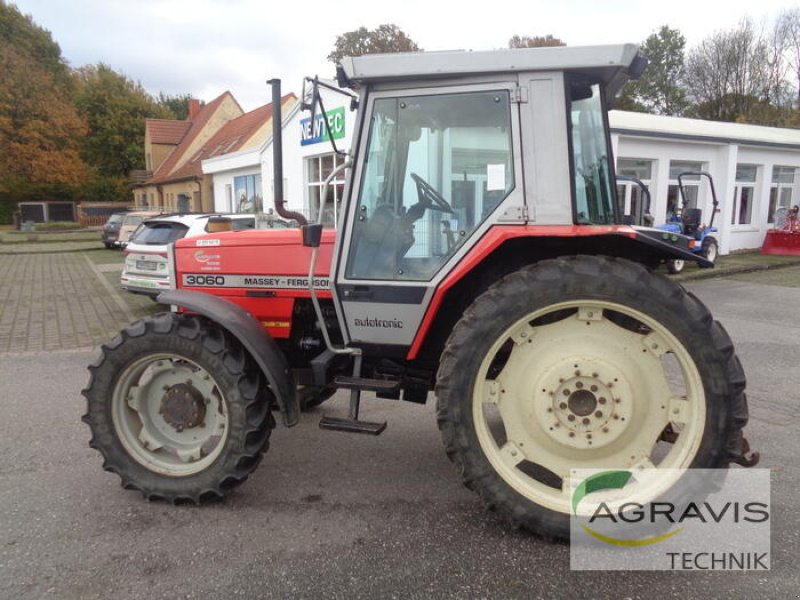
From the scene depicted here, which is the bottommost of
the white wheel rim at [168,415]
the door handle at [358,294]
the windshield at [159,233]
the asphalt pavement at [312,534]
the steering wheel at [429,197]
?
the asphalt pavement at [312,534]

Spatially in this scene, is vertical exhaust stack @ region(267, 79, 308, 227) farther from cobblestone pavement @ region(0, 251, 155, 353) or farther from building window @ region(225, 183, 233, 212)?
building window @ region(225, 183, 233, 212)

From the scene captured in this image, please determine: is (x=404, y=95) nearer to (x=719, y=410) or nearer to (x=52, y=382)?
(x=719, y=410)

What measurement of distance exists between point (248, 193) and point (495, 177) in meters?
19.3

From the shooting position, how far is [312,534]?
120 inches

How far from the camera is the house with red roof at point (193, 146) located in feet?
86.1

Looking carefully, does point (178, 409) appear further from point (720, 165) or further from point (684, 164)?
point (720, 165)

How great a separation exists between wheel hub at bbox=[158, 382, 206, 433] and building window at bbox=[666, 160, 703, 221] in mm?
15639

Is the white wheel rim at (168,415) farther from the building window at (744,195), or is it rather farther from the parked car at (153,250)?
the building window at (744,195)

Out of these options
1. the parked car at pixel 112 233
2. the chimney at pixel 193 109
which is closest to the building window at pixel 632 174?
the parked car at pixel 112 233

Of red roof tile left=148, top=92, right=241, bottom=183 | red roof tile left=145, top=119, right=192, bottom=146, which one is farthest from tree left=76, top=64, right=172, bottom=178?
red roof tile left=148, top=92, right=241, bottom=183

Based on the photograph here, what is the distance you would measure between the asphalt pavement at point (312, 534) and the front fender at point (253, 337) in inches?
25.2

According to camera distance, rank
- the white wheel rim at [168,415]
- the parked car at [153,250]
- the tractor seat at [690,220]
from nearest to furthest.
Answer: the white wheel rim at [168,415]
the parked car at [153,250]
the tractor seat at [690,220]

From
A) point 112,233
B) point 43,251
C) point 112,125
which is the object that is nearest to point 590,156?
point 112,233

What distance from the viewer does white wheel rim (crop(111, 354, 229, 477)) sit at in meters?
3.33
